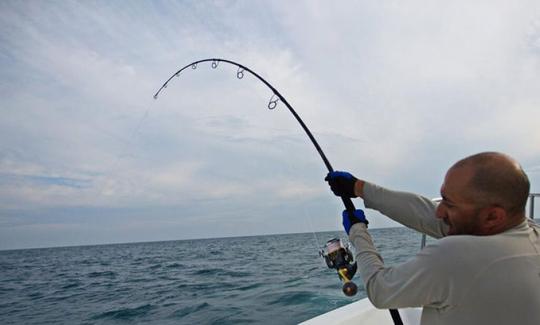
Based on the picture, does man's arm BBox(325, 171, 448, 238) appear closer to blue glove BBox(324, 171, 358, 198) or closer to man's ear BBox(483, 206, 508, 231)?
blue glove BBox(324, 171, 358, 198)

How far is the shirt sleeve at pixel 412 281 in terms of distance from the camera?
Answer: 1018mm

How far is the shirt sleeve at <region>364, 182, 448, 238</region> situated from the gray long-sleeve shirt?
0.51 m

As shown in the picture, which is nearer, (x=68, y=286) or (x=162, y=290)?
(x=162, y=290)

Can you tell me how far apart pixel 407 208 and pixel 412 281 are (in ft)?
2.09

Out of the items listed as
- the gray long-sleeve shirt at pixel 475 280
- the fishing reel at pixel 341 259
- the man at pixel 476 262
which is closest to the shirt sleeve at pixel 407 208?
the fishing reel at pixel 341 259

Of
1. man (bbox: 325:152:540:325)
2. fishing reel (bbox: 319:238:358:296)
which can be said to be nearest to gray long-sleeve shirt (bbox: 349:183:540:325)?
man (bbox: 325:152:540:325)

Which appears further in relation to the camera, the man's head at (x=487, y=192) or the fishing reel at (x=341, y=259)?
the fishing reel at (x=341, y=259)

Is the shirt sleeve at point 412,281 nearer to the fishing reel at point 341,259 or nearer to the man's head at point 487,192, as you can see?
the man's head at point 487,192

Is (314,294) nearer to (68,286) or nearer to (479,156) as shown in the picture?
(479,156)

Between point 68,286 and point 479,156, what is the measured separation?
47.6ft

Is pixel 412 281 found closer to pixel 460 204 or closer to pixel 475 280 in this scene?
pixel 475 280

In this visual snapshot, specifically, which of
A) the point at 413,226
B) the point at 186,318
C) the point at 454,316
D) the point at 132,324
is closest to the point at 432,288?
the point at 454,316

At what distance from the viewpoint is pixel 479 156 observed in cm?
111

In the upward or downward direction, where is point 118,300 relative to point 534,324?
downward
